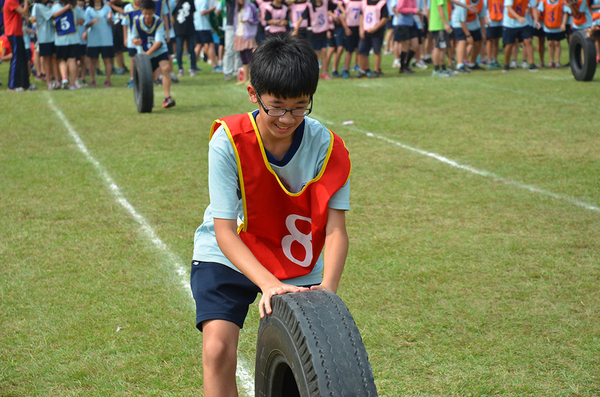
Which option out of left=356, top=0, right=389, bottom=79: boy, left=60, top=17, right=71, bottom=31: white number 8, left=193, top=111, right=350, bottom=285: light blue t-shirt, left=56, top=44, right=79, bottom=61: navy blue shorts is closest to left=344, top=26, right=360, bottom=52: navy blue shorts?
left=356, top=0, right=389, bottom=79: boy

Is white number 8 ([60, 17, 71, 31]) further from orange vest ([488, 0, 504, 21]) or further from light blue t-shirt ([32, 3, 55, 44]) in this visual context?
orange vest ([488, 0, 504, 21])

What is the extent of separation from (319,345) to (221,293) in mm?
687

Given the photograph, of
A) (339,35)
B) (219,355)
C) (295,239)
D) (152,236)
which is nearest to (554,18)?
(339,35)

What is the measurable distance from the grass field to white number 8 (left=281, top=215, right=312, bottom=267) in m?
0.94

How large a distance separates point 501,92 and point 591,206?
7238 millimetres

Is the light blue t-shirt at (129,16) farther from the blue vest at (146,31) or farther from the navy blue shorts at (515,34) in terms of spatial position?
the navy blue shorts at (515,34)

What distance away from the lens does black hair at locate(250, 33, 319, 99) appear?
246cm

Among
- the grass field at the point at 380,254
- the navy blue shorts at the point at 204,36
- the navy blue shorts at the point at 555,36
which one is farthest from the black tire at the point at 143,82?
the navy blue shorts at the point at 555,36

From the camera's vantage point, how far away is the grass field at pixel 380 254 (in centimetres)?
354

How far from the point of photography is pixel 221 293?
269 cm

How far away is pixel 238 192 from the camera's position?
2.72 m

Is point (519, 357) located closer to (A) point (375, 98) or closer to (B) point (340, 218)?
(B) point (340, 218)

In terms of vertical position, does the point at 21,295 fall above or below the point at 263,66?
below

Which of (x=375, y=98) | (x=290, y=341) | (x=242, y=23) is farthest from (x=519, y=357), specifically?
(x=242, y=23)
